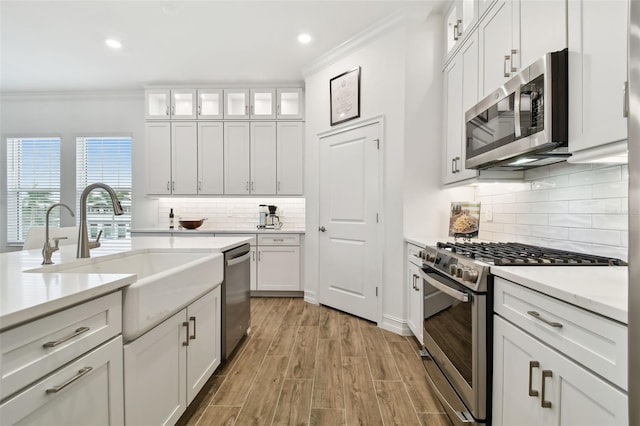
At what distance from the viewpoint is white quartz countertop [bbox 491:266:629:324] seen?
0.79m

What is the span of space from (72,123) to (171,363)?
516 cm

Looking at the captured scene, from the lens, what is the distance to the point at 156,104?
4.57 meters

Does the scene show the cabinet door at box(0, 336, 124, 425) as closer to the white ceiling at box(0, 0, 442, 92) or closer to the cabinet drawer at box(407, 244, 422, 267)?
the cabinet drawer at box(407, 244, 422, 267)

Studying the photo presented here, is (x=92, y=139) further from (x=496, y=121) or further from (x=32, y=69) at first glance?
(x=496, y=121)

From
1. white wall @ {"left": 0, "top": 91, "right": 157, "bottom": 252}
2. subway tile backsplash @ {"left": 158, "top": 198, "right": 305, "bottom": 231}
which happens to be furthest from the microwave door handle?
white wall @ {"left": 0, "top": 91, "right": 157, "bottom": 252}

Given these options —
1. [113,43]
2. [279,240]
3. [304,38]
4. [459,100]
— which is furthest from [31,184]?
[459,100]

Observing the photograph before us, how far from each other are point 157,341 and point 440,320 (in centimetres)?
150

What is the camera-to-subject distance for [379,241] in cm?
310

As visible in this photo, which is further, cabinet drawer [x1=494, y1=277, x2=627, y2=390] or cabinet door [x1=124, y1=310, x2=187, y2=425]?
cabinet door [x1=124, y1=310, x2=187, y2=425]

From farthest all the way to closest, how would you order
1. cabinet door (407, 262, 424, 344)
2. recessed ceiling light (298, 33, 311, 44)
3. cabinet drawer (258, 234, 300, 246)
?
cabinet drawer (258, 234, 300, 246) < recessed ceiling light (298, 33, 311, 44) < cabinet door (407, 262, 424, 344)

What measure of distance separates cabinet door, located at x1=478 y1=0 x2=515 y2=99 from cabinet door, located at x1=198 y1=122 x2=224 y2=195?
11.4 ft

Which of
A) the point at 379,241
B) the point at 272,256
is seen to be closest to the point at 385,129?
the point at 379,241

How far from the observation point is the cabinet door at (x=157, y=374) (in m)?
1.17

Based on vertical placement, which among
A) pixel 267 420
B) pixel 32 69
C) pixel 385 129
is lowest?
pixel 267 420
